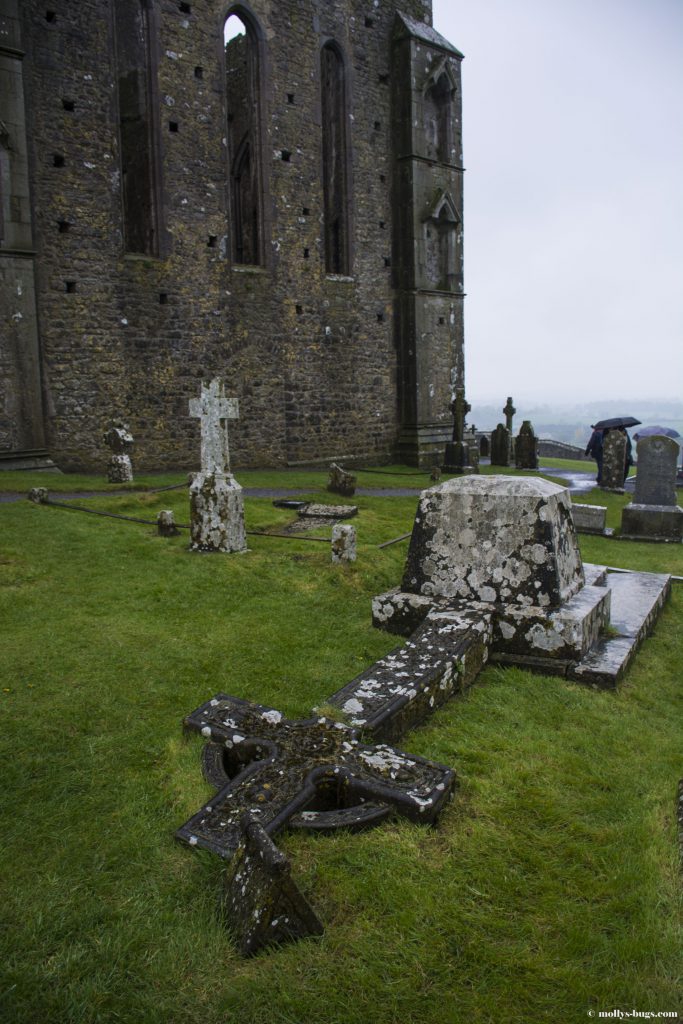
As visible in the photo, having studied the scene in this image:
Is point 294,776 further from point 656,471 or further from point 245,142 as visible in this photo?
point 245,142

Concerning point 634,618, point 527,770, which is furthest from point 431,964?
point 634,618

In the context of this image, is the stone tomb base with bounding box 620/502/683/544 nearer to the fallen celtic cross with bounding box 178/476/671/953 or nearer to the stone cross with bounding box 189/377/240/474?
the fallen celtic cross with bounding box 178/476/671/953

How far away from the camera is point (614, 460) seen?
49.3 ft

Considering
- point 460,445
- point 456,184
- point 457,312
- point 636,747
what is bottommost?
point 636,747

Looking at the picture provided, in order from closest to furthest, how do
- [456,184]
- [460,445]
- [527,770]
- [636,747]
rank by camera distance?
[527,770] < [636,747] < [460,445] < [456,184]

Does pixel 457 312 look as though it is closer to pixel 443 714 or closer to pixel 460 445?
pixel 460 445

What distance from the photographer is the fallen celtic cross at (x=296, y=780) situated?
6.74 feet

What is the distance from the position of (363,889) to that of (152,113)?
50.1 feet

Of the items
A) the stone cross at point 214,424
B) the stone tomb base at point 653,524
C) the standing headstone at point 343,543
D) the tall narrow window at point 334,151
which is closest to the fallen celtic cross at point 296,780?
the standing headstone at point 343,543

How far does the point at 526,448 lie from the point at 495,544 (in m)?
15.2

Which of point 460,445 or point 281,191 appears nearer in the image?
point 281,191

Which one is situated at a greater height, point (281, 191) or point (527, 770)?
point (281, 191)

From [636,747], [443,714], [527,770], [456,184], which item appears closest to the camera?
[527,770]

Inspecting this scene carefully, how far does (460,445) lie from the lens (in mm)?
17453
